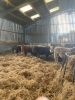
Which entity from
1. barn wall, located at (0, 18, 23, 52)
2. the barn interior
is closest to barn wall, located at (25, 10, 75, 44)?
the barn interior

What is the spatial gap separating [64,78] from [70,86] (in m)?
0.77

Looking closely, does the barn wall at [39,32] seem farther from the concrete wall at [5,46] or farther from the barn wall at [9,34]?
the concrete wall at [5,46]

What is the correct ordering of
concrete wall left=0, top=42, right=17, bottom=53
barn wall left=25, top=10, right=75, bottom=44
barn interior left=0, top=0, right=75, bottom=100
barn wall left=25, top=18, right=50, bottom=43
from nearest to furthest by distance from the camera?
barn interior left=0, top=0, right=75, bottom=100, concrete wall left=0, top=42, right=17, bottom=53, barn wall left=25, top=10, right=75, bottom=44, barn wall left=25, top=18, right=50, bottom=43

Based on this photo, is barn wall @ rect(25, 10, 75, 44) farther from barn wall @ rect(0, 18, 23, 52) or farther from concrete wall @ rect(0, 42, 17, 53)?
concrete wall @ rect(0, 42, 17, 53)

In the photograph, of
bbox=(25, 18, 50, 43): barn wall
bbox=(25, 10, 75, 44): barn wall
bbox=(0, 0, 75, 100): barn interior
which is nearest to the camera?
bbox=(0, 0, 75, 100): barn interior

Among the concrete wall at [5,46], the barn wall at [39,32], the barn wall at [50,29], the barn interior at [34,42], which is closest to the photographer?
the barn interior at [34,42]

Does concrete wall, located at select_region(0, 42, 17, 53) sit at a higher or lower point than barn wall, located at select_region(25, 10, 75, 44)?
lower

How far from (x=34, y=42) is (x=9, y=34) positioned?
202 inches

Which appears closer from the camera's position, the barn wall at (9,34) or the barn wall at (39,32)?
the barn wall at (9,34)

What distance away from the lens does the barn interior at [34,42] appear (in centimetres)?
417

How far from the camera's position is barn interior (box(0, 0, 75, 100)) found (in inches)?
164

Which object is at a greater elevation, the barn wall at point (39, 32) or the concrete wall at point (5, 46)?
the barn wall at point (39, 32)

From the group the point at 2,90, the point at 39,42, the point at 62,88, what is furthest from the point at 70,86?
the point at 39,42

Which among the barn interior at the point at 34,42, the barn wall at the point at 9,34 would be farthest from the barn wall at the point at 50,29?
the barn wall at the point at 9,34
